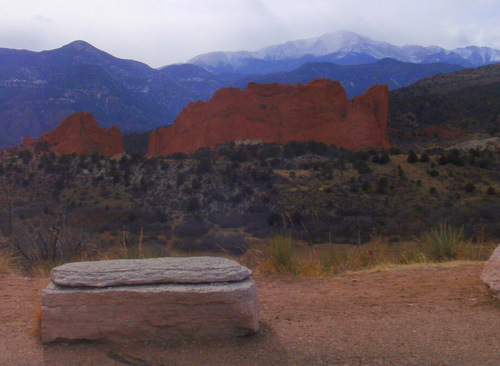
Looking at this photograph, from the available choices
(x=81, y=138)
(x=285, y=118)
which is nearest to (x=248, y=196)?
(x=285, y=118)

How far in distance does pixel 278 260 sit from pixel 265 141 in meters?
40.9

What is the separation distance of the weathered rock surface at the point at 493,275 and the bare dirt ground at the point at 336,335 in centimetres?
14

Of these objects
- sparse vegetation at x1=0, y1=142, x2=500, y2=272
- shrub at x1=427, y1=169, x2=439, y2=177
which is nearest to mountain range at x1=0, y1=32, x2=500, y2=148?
sparse vegetation at x1=0, y1=142, x2=500, y2=272

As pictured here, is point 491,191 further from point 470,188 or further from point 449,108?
point 449,108

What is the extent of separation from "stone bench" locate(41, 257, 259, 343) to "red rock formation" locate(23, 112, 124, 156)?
4415 cm

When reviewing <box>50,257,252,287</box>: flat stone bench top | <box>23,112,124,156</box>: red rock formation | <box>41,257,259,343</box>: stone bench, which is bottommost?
<box>23,112,124,156</box>: red rock formation

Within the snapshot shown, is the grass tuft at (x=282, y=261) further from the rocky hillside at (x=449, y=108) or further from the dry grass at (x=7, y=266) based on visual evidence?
the rocky hillside at (x=449, y=108)

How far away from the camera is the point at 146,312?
14.1 ft

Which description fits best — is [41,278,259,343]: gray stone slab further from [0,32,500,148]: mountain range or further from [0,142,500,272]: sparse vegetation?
[0,32,500,148]: mountain range

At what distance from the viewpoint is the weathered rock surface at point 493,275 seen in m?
5.35

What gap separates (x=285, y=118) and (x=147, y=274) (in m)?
46.2

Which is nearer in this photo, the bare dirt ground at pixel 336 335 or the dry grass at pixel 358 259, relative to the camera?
the bare dirt ground at pixel 336 335

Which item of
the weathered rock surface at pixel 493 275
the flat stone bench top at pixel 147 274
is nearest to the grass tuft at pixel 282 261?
the weathered rock surface at pixel 493 275

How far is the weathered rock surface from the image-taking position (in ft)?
17.5
